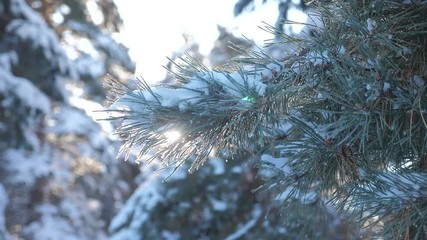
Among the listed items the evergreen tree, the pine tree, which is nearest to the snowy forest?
the pine tree

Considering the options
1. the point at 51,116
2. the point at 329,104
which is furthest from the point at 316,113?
the point at 51,116

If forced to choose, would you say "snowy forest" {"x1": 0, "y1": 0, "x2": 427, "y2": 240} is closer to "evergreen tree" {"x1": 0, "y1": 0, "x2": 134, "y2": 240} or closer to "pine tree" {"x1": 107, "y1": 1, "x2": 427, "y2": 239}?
"pine tree" {"x1": 107, "y1": 1, "x2": 427, "y2": 239}

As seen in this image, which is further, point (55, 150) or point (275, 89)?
point (55, 150)

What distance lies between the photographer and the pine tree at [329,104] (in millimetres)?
1530

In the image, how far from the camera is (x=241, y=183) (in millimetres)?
4742

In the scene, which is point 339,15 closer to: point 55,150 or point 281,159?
point 281,159

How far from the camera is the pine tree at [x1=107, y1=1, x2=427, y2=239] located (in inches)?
60.2

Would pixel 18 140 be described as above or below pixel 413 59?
above

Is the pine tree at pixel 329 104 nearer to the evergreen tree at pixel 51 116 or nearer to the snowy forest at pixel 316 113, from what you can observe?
the snowy forest at pixel 316 113

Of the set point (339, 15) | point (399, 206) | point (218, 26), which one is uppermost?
point (218, 26)

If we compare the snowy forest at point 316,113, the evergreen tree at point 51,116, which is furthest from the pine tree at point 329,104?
the evergreen tree at point 51,116

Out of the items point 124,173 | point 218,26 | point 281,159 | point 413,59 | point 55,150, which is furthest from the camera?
point 124,173

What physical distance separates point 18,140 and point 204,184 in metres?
4.33

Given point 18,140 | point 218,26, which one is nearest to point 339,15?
point 218,26
